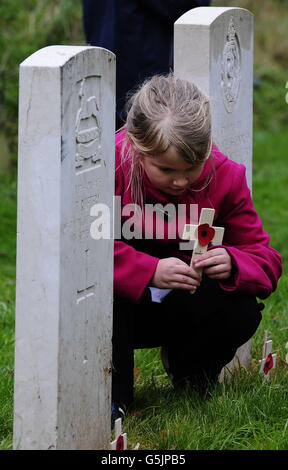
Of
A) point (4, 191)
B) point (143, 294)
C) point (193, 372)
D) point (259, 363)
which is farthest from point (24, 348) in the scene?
point (4, 191)

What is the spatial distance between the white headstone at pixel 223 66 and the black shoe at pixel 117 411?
2.04 ft

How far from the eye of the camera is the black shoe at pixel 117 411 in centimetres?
292

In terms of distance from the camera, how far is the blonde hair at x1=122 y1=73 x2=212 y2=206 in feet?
8.75

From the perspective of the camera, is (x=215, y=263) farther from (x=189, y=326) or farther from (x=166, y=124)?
(x=166, y=124)

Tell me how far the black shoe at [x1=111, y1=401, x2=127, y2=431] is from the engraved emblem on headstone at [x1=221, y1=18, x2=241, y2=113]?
1276 millimetres

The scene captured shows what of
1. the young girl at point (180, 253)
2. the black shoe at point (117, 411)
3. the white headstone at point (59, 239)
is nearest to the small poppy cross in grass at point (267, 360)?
the young girl at point (180, 253)

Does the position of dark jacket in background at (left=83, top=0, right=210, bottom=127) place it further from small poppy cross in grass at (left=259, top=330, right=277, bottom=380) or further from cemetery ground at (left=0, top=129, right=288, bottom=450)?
small poppy cross in grass at (left=259, top=330, right=277, bottom=380)

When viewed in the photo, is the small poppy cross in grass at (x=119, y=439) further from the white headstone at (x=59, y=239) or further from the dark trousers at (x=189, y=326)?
the dark trousers at (x=189, y=326)

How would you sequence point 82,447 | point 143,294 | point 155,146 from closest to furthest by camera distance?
point 82,447
point 155,146
point 143,294

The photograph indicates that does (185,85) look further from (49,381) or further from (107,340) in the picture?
(49,381)

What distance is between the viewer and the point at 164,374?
356cm

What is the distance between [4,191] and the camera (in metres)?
6.40

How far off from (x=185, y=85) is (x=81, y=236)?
0.78 meters

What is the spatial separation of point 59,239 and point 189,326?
94 centimetres
